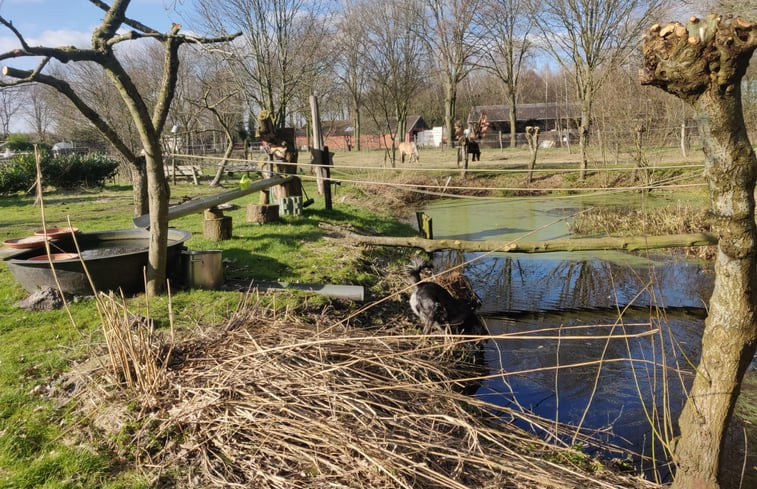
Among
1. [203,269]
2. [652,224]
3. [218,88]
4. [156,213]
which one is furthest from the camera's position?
[218,88]

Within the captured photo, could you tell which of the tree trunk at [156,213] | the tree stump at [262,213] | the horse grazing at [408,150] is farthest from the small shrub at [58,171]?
the tree trunk at [156,213]

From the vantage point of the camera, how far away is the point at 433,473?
2764 mm

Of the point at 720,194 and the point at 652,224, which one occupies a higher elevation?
the point at 720,194

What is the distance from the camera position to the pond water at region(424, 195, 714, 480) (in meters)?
4.02

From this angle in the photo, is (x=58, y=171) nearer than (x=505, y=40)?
Yes

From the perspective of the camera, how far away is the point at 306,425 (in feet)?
10.0

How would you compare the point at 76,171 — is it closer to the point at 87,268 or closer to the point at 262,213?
the point at 262,213

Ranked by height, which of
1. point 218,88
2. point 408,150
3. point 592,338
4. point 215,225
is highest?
point 218,88

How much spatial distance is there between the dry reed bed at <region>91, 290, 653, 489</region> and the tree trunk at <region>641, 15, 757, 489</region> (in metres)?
0.65

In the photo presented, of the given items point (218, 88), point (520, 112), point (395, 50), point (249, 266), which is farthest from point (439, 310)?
point (520, 112)

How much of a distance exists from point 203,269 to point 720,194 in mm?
5141

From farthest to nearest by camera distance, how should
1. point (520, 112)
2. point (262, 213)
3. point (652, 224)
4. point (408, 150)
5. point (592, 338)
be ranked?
point (520, 112), point (408, 150), point (652, 224), point (262, 213), point (592, 338)

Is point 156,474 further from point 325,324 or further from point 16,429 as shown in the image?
point 325,324

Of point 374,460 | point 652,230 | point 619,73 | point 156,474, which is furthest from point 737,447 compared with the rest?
point 619,73
